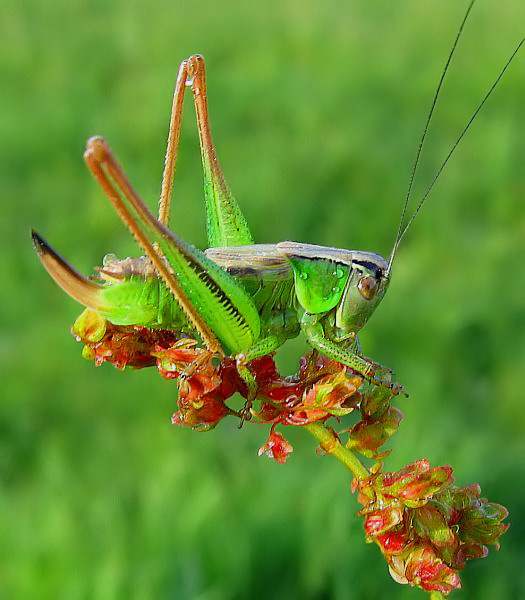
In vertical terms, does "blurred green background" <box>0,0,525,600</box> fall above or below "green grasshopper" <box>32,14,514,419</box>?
below

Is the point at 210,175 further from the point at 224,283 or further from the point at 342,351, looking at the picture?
the point at 342,351

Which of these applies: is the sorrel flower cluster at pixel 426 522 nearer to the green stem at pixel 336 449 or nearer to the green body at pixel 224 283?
the green stem at pixel 336 449

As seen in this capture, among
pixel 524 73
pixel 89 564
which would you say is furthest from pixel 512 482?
pixel 524 73

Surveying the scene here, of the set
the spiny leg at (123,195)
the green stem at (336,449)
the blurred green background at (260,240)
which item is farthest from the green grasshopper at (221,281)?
the blurred green background at (260,240)

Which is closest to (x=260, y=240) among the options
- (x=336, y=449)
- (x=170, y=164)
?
(x=170, y=164)

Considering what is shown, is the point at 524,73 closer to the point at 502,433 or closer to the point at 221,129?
the point at 221,129

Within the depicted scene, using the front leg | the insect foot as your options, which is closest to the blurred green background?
the front leg

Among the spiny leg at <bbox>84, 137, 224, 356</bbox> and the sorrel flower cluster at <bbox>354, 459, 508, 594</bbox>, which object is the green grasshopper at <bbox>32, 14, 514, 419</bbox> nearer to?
the spiny leg at <bbox>84, 137, 224, 356</bbox>
